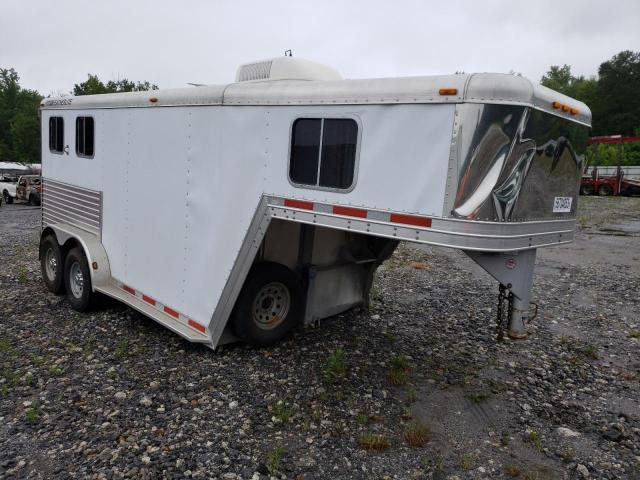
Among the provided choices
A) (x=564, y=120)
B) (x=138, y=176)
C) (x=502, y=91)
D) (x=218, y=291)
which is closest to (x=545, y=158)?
(x=564, y=120)

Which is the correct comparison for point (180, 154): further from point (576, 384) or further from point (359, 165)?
point (576, 384)

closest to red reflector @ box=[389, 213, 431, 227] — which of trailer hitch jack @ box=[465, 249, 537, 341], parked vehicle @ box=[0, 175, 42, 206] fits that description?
trailer hitch jack @ box=[465, 249, 537, 341]

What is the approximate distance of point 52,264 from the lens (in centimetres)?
803

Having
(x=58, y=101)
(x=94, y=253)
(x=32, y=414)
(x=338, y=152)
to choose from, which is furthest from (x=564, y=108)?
(x=58, y=101)

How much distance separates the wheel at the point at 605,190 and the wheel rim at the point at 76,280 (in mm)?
34953

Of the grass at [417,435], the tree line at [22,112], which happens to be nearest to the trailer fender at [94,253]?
the grass at [417,435]

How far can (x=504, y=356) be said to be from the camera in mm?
6246

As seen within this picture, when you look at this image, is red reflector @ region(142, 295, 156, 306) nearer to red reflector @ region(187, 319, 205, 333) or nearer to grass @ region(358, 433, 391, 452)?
red reflector @ region(187, 319, 205, 333)

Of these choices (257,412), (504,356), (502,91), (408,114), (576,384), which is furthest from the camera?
(504,356)

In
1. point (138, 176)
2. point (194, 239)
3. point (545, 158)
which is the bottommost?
point (194, 239)

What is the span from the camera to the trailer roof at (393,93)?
11.9 ft

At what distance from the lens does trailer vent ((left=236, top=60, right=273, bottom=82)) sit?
219 inches

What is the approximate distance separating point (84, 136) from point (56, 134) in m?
1.07

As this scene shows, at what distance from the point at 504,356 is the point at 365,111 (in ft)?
12.3
